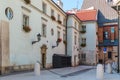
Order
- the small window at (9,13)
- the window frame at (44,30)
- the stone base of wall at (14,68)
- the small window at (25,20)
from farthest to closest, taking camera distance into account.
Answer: the window frame at (44,30)
the small window at (25,20)
the small window at (9,13)
the stone base of wall at (14,68)

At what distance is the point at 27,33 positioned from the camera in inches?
837

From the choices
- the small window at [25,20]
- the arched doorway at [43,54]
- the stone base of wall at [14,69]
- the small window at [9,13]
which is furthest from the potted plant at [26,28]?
the arched doorway at [43,54]

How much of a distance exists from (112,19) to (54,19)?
22233 mm

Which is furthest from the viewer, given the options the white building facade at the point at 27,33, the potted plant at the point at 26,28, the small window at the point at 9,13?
the potted plant at the point at 26,28

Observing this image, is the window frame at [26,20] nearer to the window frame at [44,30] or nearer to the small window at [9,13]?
the small window at [9,13]

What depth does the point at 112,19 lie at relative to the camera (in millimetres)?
48750

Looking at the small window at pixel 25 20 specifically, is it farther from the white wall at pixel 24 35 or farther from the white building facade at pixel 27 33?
the white wall at pixel 24 35

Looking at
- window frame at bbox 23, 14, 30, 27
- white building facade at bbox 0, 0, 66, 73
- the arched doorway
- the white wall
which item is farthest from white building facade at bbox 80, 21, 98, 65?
window frame at bbox 23, 14, 30, 27

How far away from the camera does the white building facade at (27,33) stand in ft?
57.4

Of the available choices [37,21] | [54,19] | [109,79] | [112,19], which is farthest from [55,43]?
[112,19]

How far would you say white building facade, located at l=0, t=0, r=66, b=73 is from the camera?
17.5 meters

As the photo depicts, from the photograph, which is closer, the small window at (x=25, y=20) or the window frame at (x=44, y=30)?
the small window at (x=25, y=20)

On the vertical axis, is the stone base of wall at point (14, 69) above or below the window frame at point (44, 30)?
below

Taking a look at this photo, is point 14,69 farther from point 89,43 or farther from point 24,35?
point 89,43
